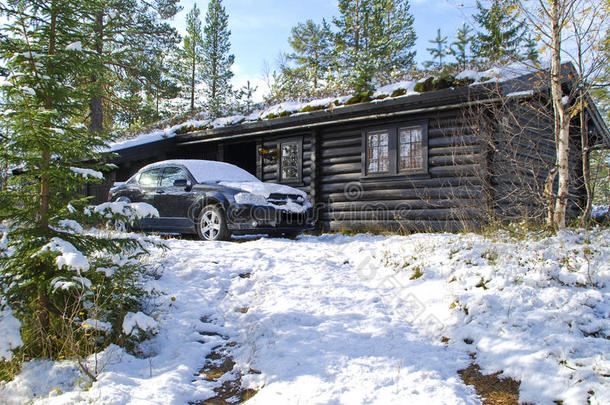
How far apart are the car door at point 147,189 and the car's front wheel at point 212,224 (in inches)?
48.8

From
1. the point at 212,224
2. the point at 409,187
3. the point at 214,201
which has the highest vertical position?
the point at 409,187

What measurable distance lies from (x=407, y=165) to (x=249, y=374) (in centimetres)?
744

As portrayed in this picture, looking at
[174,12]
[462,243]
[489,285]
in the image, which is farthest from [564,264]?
[174,12]

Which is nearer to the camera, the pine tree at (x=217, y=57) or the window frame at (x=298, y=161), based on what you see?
the window frame at (x=298, y=161)

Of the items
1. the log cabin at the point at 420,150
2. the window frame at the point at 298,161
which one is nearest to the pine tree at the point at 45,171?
the log cabin at the point at 420,150

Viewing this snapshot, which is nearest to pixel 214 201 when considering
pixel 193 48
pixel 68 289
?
pixel 68 289

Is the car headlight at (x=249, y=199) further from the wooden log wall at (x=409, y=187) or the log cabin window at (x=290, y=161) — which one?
the log cabin window at (x=290, y=161)

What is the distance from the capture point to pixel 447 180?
30.1 ft

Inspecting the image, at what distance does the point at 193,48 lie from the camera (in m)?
30.6

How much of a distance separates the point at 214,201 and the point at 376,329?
495cm

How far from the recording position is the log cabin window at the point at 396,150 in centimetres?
972

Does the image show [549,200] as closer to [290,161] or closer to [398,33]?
[290,161]

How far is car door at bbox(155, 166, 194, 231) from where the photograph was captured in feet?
28.1

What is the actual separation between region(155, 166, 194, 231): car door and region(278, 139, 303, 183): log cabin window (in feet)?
12.5
